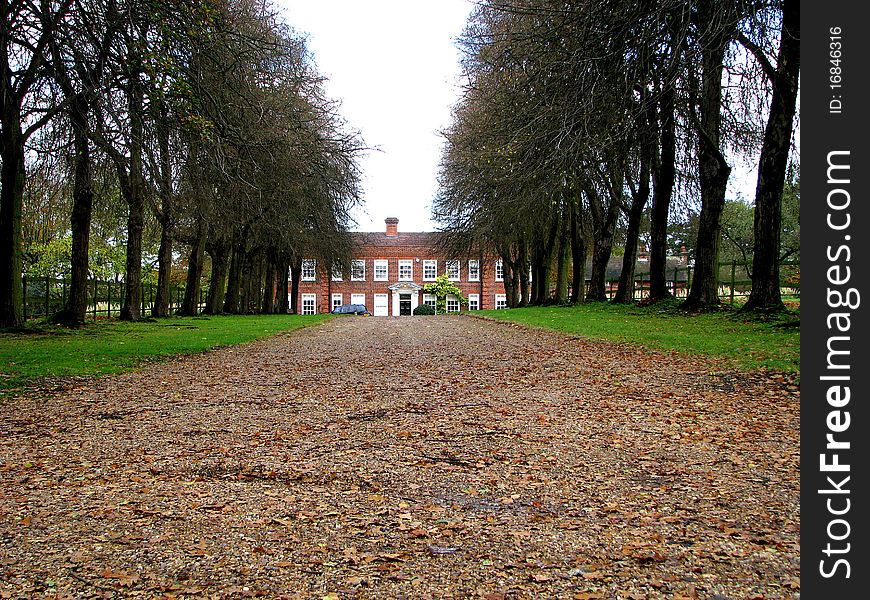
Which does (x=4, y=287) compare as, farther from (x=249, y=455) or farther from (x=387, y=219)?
(x=387, y=219)

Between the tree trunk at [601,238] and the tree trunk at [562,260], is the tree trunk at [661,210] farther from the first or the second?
the tree trunk at [562,260]

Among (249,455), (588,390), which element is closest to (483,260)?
(588,390)

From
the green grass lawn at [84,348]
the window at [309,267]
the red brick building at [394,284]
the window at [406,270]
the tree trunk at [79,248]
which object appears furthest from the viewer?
the window at [406,270]

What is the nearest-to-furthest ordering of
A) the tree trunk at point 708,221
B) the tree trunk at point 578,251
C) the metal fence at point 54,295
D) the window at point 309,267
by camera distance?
the tree trunk at point 708,221
the metal fence at point 54,295
the tree trunk at point 578,251
the window at point 309,267

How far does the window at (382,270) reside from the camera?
225ft

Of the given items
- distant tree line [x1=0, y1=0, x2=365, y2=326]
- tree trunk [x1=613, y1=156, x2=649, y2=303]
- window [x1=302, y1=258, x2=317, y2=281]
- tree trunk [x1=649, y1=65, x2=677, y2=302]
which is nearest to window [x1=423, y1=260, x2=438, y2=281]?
window [x1=302, y1=258, x2=317, y2=281]

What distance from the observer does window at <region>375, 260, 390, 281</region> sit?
68.6 m

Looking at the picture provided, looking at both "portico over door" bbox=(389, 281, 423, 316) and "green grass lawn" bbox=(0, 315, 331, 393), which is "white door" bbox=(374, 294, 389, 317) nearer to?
"portico over door" bbox=(389, 281, 423, 316)

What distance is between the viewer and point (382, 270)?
68.7 m

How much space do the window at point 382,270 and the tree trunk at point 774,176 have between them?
2185 inches

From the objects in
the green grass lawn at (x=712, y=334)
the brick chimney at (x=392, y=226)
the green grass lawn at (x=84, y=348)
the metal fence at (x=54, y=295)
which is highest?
the brick chimney at (x=392, y=226)

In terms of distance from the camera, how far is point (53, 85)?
37.4 ft

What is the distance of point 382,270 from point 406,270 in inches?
99.8

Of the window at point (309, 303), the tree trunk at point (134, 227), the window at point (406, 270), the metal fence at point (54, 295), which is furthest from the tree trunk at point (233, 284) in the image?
the window at point (406, 270)
